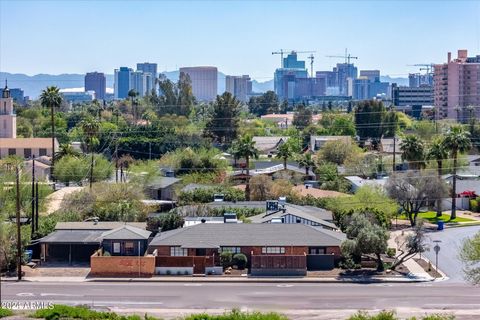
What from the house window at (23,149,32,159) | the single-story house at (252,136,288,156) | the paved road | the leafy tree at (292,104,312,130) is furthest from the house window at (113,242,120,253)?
the leafy tree at (292,104,312,130)

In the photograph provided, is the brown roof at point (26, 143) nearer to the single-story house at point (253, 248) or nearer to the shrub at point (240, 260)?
the single-story house at point (253, 248)

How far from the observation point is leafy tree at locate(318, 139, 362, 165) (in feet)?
341

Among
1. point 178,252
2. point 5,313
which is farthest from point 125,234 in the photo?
point 5,313

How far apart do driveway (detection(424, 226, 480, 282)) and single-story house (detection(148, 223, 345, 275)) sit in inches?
265

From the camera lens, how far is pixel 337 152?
104 m

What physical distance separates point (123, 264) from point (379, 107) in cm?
9703

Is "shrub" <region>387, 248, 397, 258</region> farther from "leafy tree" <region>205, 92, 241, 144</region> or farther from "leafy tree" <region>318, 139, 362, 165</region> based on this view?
"leafy tree" <region>205, 92, 241, 144</region>

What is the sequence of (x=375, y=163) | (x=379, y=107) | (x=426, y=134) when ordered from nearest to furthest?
1. (x=375, y=163)
2. (x=426, y=134)
3. (x=379, y=107)

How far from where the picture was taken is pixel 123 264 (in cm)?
5078

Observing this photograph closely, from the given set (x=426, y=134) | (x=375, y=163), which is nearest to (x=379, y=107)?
(x=426, y=134)

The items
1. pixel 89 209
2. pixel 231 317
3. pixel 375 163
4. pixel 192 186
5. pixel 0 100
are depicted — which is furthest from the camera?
pixel 0 100

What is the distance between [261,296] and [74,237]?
1640cm

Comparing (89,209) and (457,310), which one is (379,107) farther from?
(457,310)

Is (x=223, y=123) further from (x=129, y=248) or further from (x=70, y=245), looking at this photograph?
(x=129, y=248)
